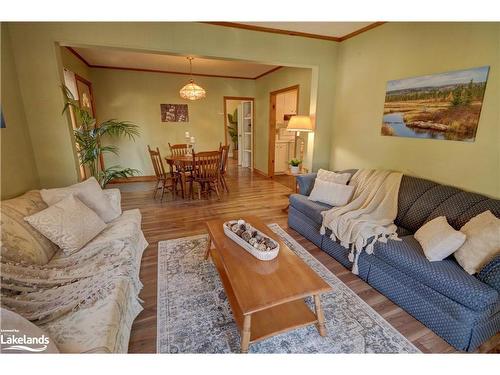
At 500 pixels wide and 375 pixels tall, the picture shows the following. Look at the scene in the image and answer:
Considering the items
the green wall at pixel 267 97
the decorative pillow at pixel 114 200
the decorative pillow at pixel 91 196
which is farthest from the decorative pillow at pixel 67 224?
the green wall at pixel 267 97

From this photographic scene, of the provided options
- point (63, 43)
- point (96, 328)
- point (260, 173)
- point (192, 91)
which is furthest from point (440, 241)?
point (260, 173)

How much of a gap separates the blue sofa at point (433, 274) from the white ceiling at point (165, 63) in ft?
11.0

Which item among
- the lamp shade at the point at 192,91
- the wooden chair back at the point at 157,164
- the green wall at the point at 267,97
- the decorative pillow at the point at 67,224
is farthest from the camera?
the lamp shade at the point at 192,91

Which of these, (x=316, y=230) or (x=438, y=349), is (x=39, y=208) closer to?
(x=316, y=230)

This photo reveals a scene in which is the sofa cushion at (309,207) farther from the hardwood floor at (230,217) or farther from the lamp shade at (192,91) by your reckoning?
the lamp shade at (192,91)

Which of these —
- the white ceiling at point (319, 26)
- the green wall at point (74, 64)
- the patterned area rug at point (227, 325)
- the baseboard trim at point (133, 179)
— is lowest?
the patterned area rug at point (227, 325)

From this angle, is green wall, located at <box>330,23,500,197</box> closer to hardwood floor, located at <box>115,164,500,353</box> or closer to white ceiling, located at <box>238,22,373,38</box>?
white ceiling, located at <box>238,22,373,38</box>

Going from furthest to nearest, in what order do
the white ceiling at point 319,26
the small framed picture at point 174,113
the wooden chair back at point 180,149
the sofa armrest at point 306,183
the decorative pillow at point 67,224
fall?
1. the small framed picture at point 174,113
2. the wooden chair back at point 180,149
3. the sofa armrest at point 306,183
4. the white ceiling at point 319,26
5. the decorative pillow at point 67,224

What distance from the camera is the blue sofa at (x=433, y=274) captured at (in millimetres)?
1413

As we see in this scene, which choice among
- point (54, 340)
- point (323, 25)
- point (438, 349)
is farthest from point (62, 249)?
point (323, 25)

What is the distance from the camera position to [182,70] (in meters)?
5.47

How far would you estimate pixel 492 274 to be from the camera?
142cm

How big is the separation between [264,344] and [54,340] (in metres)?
1.10

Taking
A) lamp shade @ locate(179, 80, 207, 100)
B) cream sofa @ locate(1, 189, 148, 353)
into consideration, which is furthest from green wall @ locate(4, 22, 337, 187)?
lamp shade @ locate(179, 80, 207, 100)
